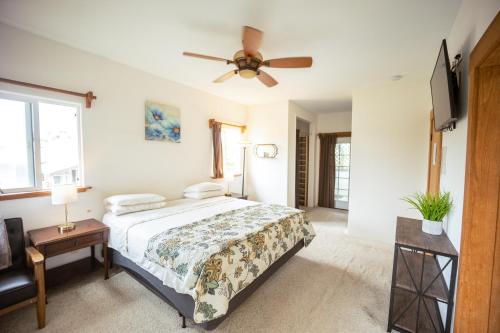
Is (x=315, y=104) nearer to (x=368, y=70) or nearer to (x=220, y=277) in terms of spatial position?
(x=368, y=70)

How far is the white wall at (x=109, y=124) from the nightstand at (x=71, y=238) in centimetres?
22

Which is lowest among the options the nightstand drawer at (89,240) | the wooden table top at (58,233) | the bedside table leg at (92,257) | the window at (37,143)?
the bedside table leg at (92,257)

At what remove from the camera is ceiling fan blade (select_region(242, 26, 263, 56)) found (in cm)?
169

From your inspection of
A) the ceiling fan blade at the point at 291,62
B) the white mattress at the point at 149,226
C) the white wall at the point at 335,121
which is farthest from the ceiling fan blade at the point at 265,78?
the white wall at the point at 335,121

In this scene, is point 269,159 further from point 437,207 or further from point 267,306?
point 437,207

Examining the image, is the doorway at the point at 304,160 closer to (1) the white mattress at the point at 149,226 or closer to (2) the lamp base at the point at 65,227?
(1) the white mattress at the point at 149,226

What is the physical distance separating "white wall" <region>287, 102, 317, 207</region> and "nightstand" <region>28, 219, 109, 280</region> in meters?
3.31

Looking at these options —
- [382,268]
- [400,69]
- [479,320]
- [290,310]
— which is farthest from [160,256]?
[400,69]

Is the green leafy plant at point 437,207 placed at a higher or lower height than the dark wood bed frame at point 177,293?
higher

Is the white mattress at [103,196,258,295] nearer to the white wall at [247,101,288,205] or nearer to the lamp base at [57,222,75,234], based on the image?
the lamp base at [57,222,75,234]

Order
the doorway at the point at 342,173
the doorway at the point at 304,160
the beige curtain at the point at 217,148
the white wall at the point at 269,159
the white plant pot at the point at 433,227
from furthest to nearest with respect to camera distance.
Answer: the doorway at the point at 304,160, the doorway at the point at 342,173, the white wall at the point at 269,159, the beige curtain at the point at 217,148, the white plant pot at the point at 433,227

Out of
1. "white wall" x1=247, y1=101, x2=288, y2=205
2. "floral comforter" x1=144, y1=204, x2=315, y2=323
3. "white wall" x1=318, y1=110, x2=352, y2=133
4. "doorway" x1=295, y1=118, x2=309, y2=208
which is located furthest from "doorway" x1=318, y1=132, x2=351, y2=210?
"floral comforter" x1=144, y1=204, x2=315, y2=323

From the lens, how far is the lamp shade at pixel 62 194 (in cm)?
211

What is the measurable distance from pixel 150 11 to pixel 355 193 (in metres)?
3.82
